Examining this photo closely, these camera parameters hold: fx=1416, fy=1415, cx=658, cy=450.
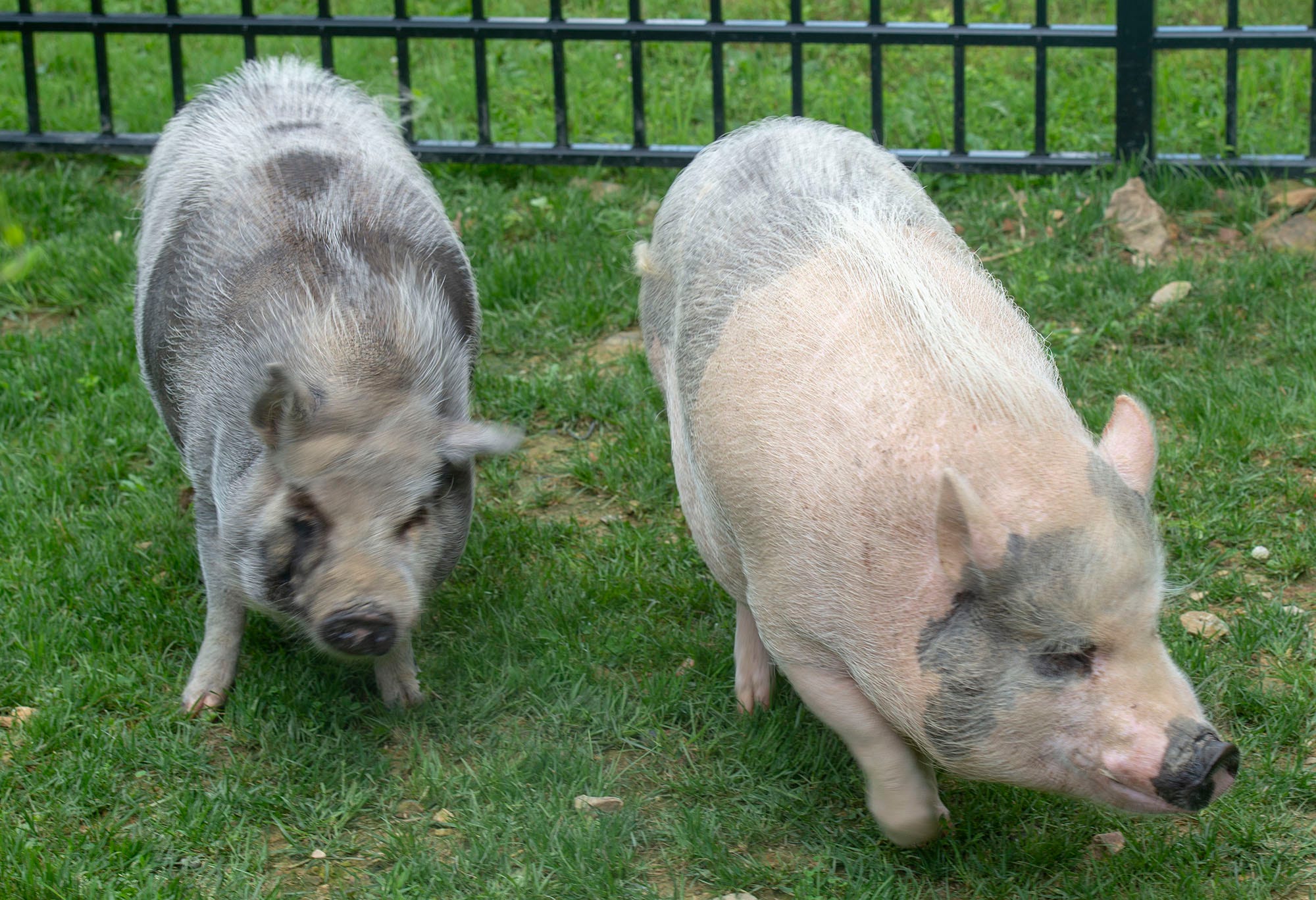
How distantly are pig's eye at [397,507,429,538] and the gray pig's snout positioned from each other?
26 cm

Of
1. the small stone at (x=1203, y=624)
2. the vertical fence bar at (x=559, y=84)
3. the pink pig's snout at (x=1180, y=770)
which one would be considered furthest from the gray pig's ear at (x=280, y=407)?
the vertical fence bar at (x=559, y=84)

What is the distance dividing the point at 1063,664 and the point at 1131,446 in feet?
1.84

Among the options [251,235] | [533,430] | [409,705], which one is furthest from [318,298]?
[533,430]

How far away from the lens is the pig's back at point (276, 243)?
13.0ft

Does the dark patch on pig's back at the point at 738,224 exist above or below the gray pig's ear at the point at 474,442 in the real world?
above

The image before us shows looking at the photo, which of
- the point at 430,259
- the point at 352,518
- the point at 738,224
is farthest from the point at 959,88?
the point at 352,518

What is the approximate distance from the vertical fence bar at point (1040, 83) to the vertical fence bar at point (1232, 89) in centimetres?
81

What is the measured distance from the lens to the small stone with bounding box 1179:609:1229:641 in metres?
4.18

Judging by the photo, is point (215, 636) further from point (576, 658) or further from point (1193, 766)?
point (1193, 766)

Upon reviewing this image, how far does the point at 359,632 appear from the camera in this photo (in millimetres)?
3525

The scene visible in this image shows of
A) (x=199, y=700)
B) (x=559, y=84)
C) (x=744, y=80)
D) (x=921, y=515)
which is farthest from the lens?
(x=744, y=80)

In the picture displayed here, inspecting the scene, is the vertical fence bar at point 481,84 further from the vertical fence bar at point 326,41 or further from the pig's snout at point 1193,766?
the pig's snout at point 1193,766

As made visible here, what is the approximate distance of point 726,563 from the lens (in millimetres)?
3631

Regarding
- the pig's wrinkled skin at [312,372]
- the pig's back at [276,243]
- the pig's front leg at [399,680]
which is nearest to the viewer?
the pig's wrinkled skin at [312,372]
